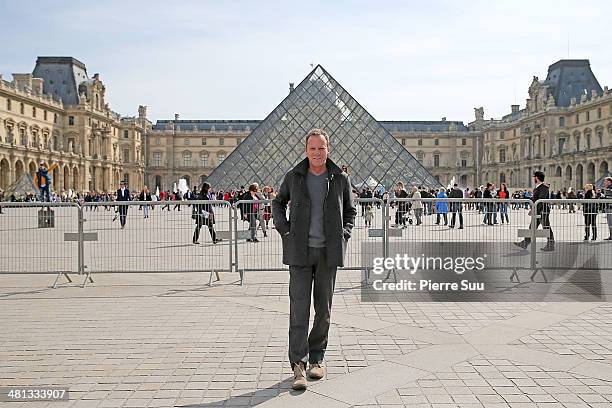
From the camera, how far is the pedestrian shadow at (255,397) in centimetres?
308

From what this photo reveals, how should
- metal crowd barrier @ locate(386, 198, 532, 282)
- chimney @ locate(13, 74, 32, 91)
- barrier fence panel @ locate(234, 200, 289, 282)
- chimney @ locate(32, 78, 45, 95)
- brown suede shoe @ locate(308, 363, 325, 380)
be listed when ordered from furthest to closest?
1. chimney @ locate(32, 78, 45, 95)
2. chimney @ locate(13, 74, 32, 91)
3. barrier fence panel @ locate(234, 200, 289, 282)
4. metal crowd barrier @ locate(386, 198, 532, 282)
5. brown suede shoe @ locate(308, 363, 325, 380)

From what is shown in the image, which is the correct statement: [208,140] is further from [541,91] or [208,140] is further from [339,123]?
[339,123]

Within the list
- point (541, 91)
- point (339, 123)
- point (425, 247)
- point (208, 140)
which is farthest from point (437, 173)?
point (425, 247)

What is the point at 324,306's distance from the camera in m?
3.63

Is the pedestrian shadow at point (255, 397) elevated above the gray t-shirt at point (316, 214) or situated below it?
below

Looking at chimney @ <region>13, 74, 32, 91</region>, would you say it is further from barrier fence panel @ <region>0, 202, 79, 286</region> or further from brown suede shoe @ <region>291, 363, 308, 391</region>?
brown suede shoe @ <region>291, 363, 308, 391</region>

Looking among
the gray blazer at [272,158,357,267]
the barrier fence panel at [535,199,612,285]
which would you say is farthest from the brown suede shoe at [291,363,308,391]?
the barrier fence panel at [535,199,612,285]

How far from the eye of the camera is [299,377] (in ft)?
11.0

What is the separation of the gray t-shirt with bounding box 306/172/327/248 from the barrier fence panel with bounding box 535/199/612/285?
167 inches

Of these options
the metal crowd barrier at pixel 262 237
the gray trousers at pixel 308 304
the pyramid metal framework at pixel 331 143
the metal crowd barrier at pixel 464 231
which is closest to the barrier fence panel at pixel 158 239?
the metal crowd barrier at pixel 262 237

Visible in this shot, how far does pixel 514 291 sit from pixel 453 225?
109 cm

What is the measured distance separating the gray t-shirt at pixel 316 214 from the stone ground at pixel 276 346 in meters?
0.80

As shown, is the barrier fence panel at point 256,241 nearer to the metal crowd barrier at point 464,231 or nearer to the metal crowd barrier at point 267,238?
the metal crowd barrier at point 267,238

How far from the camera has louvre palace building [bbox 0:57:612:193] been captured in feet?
95.7
